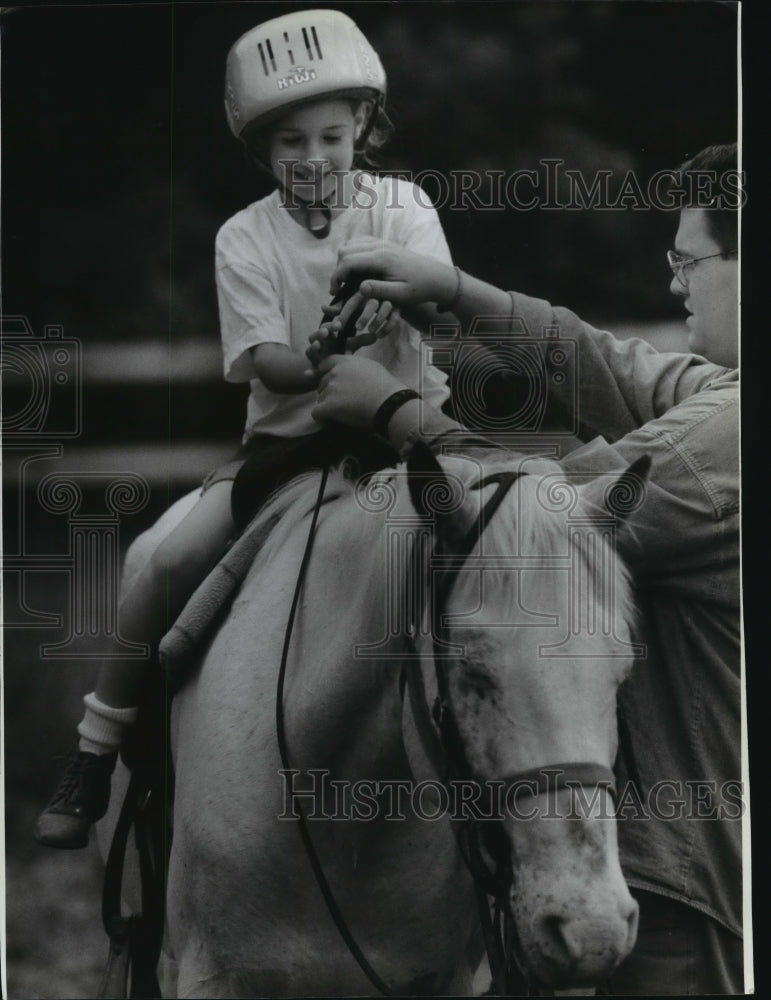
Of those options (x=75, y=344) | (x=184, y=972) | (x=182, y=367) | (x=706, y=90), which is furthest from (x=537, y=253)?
(x=184, y=972)

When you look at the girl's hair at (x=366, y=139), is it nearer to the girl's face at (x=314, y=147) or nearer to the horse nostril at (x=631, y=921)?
the girl's face at (x=314, y=147)

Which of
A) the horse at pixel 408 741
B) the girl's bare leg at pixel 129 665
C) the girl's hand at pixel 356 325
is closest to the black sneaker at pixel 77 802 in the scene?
the girl's bare leg at pixel 129 665

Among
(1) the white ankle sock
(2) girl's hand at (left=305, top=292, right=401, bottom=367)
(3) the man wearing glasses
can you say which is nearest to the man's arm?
(3) the man wearing glasses

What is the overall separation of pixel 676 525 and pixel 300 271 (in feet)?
3.46

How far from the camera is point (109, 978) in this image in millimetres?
3023

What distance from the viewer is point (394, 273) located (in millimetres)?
2959

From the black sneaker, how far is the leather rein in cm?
53

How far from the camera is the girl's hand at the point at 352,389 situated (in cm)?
291

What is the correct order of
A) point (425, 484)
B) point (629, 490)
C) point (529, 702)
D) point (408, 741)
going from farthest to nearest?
point (629, 490) < point (425, 484) < point (408, 741) < point (529, 702)

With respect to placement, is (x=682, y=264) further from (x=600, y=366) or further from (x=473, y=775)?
(x=473, y=775)

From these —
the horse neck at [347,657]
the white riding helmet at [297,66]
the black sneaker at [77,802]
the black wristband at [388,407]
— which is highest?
the white riding helmet at [297,66]

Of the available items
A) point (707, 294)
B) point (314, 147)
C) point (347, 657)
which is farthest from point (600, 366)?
point (347, 657)

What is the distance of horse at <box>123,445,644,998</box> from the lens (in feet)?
8.07

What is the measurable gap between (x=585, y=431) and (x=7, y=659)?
1.49 metres
